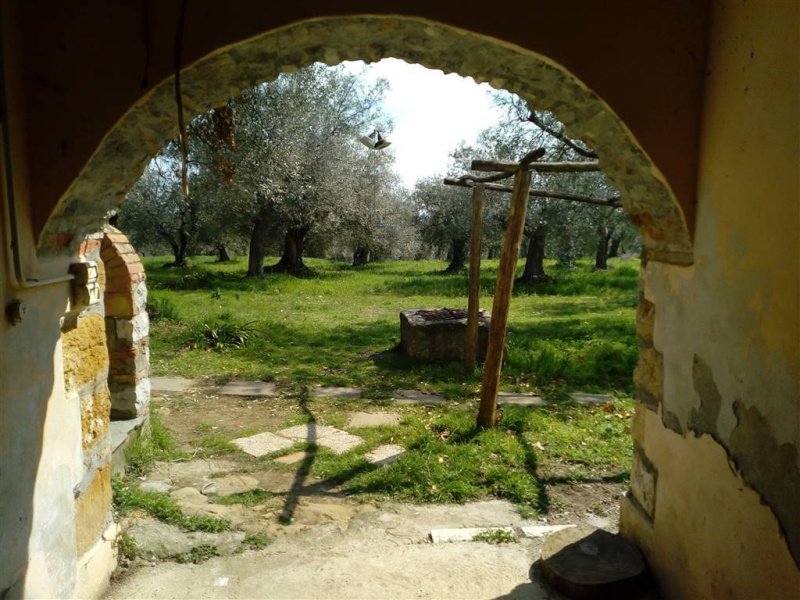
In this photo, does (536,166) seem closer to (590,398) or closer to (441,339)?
(590,398)

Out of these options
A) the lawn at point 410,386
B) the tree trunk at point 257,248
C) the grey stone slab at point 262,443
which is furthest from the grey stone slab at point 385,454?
the tree trunk at point 257,248

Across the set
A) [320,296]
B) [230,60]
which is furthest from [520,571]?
[320,296]

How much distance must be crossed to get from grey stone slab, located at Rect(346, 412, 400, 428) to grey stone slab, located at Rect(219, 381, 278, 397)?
135cm


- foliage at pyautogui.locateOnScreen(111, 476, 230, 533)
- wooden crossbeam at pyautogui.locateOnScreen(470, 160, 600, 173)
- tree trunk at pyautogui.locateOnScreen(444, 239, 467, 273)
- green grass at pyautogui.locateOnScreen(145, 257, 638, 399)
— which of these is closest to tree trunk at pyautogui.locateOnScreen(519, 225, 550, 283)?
green grass at pyautogui.locateOnScreen(145, 257, 638, 399)

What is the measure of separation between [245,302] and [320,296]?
2.52 metres

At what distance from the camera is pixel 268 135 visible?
50.7 feet

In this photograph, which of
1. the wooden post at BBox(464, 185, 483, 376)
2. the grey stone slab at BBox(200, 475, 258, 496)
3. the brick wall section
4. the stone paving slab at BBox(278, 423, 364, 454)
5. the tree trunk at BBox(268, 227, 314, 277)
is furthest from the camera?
the tree trunk at BBox(268, 227, 314, 277)

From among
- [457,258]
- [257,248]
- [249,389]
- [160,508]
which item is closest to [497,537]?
[160,508]

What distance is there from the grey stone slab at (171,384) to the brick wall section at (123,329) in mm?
1824

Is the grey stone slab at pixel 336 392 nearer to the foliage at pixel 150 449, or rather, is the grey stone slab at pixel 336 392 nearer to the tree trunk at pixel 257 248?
the foliage at pixel 150 449

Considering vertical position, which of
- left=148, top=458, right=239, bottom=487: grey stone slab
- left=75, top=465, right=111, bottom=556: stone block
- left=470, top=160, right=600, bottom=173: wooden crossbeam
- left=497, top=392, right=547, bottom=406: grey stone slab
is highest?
left=470, top=160, right=600, bottom=173: wooden crossbeam

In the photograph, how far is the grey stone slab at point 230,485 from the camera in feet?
14.6

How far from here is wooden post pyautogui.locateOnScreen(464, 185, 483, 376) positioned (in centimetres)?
740

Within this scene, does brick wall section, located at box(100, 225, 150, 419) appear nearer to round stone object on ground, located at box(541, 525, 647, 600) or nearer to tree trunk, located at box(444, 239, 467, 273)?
round stone object on ground, located at box(541, 525, 647, 600)
